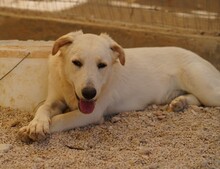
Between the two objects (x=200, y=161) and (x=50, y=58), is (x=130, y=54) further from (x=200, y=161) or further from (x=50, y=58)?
(x=200, y=161)

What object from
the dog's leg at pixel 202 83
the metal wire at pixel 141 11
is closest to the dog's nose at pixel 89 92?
the dog's leg at pixel 202 83

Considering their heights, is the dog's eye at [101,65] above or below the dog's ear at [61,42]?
below

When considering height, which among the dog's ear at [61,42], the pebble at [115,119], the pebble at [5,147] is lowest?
the pebble at [115,119]

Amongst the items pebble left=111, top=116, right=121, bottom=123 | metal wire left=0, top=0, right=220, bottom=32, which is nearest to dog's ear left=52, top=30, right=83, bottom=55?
pebble left=111, top=116, right=121, bottom=123

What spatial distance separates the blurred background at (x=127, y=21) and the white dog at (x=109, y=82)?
46.8 inches

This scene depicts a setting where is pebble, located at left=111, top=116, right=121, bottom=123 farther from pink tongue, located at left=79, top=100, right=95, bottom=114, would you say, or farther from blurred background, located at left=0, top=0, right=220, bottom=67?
blurred background, located at left=0, top=0, right=220, bottom=67

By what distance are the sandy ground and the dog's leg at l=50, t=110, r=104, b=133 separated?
0.15 ft

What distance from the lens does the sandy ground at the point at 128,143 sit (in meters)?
2.85

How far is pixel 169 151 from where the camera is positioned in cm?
303

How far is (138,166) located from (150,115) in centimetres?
91

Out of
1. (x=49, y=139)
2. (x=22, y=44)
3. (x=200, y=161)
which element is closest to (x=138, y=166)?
(x=200, y=161)

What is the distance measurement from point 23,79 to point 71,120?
0.73 metres

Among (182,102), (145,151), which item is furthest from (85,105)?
(182,102)

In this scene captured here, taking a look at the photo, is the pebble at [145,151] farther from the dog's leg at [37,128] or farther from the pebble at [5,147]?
the pebble at [5,147]
